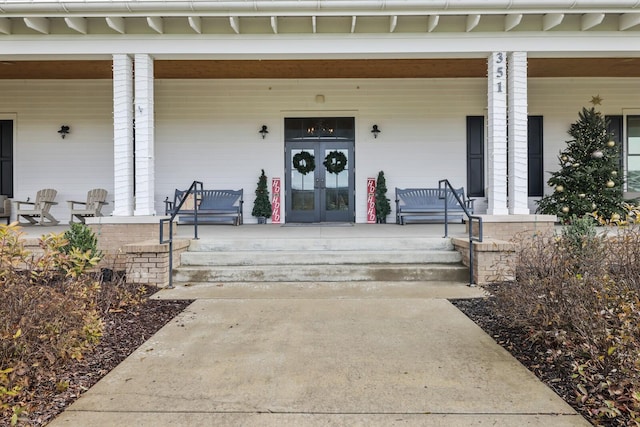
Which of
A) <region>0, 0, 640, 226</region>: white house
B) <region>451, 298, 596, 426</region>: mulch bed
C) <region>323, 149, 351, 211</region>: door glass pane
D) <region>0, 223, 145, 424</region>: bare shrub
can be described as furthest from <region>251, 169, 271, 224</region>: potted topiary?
<region>0, 223, 145, 424</region>: bare shrub

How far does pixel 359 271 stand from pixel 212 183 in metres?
5.46

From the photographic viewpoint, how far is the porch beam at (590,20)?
241 inches

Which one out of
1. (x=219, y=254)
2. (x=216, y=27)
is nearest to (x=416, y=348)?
(x=219, y=254)

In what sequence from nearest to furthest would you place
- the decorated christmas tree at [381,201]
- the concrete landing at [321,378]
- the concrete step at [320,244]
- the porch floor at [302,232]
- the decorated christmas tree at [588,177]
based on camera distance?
the concrete landing at [321,378], the concrete step at [320,244], the porch floor at [302,232], the decorated christmas tree at [588,177], the decorated christmas tree at [381,201]

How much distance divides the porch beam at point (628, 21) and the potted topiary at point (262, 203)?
7.10 metres

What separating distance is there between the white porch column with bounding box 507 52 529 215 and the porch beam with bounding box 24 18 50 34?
23.9 feet

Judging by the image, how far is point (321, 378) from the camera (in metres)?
2.67

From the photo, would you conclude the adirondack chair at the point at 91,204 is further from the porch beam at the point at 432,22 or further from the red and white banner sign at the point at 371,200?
the porch beam at the point at 432,22

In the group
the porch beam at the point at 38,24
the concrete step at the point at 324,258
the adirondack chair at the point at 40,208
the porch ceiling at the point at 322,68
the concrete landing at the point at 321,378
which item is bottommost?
the concrete landing at the point at 321,378

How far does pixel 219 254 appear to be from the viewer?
18.9 ft

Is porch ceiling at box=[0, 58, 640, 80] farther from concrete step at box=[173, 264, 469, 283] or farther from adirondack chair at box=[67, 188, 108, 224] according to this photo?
concrete step at box=[173, 264, 469, 283]

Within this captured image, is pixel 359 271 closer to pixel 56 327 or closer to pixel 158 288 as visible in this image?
pixel 158 288

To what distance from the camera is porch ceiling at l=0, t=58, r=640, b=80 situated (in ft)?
26.7

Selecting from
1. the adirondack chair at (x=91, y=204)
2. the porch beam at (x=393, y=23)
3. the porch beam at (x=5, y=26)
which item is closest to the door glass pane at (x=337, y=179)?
the porch beam at (x=393, y=23)
